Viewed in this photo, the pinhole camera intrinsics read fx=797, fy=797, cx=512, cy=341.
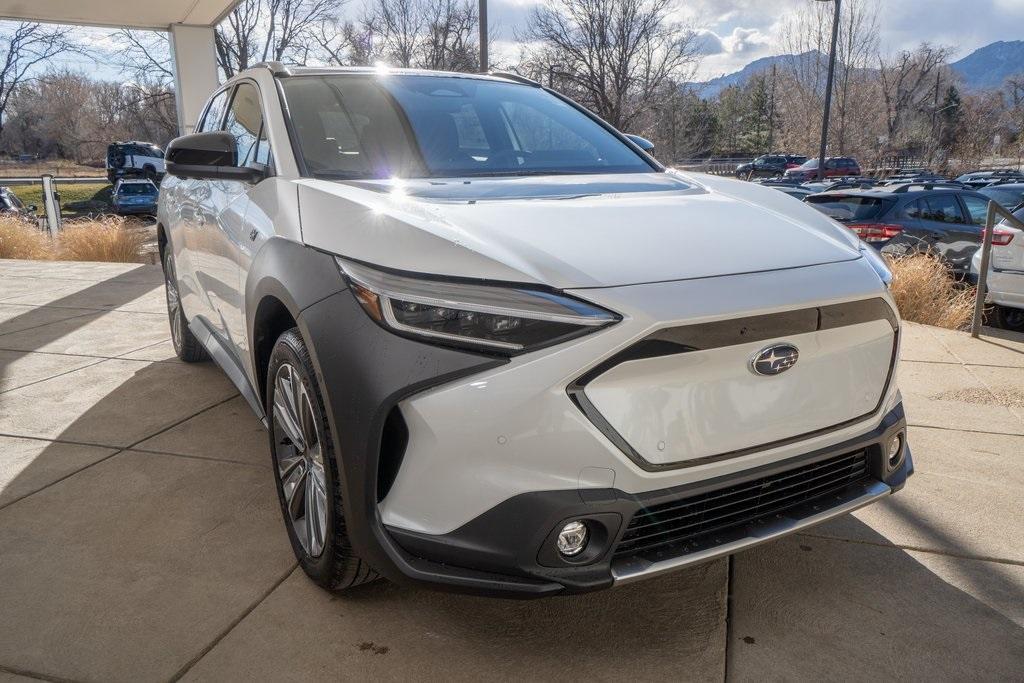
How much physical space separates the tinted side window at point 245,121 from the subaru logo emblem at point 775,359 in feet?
7.31

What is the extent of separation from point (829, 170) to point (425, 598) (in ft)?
120

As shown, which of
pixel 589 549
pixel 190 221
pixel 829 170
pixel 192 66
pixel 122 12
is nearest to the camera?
pixel 589 549

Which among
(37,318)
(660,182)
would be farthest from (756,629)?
(37,318)

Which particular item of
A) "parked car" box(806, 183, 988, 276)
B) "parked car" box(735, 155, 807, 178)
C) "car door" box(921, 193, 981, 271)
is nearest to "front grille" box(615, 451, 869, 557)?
"parked car" box(806, 183, 988, 276)

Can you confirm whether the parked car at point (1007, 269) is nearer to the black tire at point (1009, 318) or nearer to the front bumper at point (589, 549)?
the black tire at point (1009, 318)

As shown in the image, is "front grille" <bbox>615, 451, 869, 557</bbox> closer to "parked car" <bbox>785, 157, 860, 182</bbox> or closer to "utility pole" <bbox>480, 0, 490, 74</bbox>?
"utility pole" <bbox>480, 0, 490, 74</bbox>

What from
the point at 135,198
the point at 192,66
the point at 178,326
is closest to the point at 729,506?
the point at 178,326

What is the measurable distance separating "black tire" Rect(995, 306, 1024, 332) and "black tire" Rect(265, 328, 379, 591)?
26.2ft

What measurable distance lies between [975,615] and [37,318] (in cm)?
736

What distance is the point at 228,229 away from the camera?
3324 millimetres

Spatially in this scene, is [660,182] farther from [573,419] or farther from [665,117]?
[665,117]

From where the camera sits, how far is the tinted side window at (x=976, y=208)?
37.6ft

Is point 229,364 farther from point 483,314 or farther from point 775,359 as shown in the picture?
point 775,359

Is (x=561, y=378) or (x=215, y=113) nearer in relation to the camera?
(x=561, y=378)
